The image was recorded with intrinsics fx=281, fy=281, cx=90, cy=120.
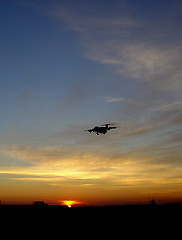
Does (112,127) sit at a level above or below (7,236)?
above

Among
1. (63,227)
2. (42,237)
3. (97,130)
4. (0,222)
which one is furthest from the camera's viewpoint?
(97,130)

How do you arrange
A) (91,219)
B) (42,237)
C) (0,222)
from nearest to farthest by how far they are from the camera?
(42,237) → (0,222) → (91,219)

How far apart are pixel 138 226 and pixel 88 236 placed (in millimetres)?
9610

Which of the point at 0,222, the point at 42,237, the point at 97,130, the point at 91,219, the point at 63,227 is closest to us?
the point at 42,237

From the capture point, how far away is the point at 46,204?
8300cm

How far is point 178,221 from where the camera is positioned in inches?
1693

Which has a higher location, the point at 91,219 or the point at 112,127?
the point at 112,127

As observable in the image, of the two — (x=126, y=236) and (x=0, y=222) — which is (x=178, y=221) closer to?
(x=126, y=236)

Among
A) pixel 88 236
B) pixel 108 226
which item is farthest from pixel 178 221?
pixel 88 236

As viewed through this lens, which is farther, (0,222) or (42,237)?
(0,222)

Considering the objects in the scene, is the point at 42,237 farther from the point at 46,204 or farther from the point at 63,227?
the point at 46,204

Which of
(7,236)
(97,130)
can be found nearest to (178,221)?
(7,236)

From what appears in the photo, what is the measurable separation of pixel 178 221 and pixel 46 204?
4890 cm

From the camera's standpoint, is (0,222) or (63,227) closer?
(63,227)
